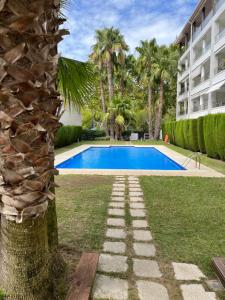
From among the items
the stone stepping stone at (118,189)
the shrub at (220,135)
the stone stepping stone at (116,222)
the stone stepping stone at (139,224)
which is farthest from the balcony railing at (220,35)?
the stone stepping stone at (116,222)

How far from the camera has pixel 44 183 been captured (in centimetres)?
228

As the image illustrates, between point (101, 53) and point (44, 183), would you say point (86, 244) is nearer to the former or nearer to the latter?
point (44, 183)

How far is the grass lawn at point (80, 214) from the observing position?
14.1ft

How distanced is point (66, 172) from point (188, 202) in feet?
18.5

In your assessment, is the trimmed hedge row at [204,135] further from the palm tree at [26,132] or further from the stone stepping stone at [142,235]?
the palm tree at [26,132]

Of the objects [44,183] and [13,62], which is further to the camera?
[44,183]

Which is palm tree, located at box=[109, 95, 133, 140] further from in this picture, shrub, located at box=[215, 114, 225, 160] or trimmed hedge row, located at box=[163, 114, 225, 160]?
shrub, located at box=[215, 114, 225, 160]

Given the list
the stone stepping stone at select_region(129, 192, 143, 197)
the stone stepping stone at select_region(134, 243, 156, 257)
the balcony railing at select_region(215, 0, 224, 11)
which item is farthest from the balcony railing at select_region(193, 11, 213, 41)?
the stone stepping stone at select_region(134, 243, 156, 257)

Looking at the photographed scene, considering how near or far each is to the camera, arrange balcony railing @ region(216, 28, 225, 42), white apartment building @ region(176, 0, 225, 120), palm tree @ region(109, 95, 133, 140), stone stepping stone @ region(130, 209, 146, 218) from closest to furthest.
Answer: stone stepping stone @ region(130, 209, 146, 218)
balcony railing @ region(216, 28, 225, 42)
white apartment building @ region(176, 0, 225, 120)
palm tree @ region(109, 95, 133, 140)

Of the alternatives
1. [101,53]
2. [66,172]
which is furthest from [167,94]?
[66,172]

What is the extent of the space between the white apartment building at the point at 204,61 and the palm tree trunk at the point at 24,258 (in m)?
21.7

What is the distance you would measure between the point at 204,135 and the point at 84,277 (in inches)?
613

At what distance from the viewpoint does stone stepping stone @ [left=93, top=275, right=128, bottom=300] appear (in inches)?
120

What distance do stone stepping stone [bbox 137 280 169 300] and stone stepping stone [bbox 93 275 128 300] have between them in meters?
0.17
